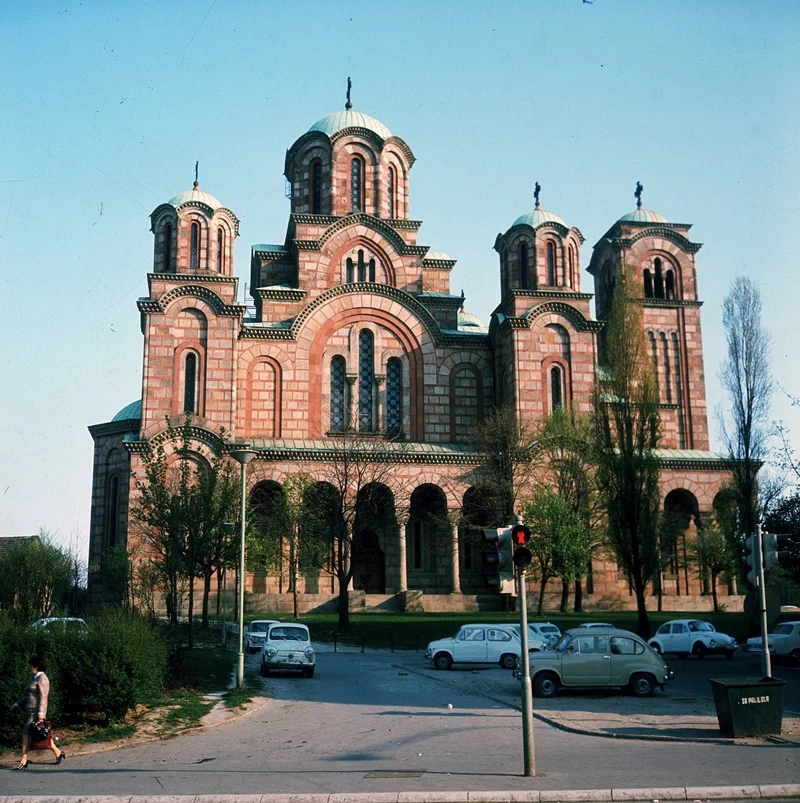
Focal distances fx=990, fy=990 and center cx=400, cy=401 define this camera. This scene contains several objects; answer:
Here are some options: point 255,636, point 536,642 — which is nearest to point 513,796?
point 536,642

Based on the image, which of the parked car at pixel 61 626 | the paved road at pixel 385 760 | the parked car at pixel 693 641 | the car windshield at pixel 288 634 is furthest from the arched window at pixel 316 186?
the parked car at pixel 61 626

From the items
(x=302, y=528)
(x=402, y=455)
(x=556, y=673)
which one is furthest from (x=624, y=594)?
(x=556, y=673)

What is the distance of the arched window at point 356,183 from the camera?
5444 centimetres

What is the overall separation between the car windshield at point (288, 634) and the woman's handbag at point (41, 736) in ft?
38.4

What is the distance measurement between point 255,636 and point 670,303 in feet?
118

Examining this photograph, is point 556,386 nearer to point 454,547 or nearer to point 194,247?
point 454,547

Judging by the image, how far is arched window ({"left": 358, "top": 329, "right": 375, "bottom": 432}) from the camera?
5088 cm

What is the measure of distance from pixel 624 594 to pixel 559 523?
8485mm

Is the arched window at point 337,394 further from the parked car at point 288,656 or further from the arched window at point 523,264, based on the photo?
the parked car at point 288,656

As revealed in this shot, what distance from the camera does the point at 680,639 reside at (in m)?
32.6

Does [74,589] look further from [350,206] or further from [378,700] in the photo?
[378,700]

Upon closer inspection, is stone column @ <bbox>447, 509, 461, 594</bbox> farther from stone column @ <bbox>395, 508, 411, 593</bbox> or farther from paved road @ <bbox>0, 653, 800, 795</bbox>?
paved road @ <bbox>0, 653, 800, 795</bbox>

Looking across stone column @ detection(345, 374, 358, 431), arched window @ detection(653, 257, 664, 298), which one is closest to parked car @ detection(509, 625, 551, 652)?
stone column @ detection(345, 374, 358, 431)

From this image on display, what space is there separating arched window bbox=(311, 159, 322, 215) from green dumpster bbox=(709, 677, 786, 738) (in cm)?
4283
